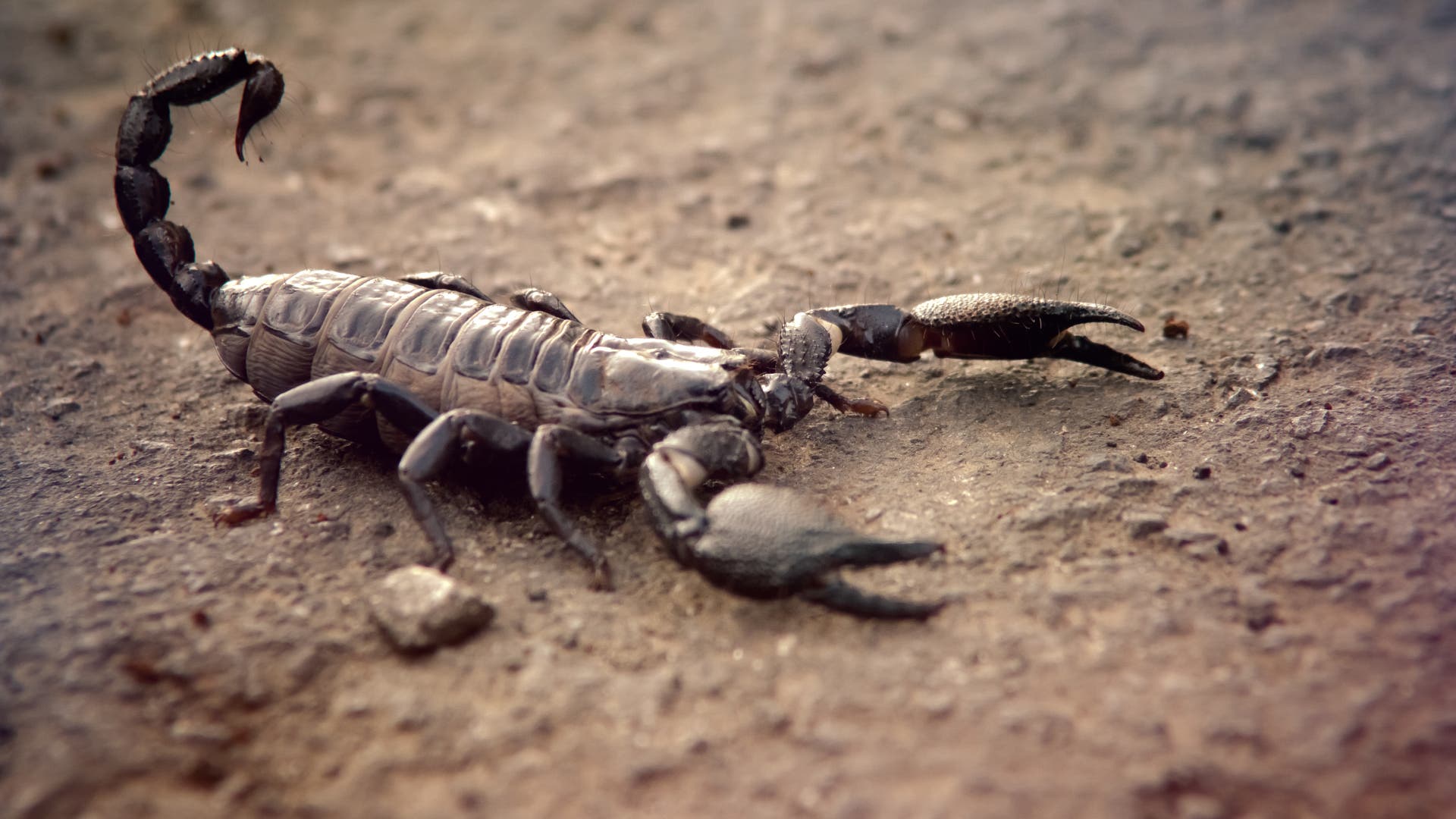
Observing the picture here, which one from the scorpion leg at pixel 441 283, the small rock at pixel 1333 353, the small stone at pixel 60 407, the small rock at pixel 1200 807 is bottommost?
the small rock at pixel 1200 807

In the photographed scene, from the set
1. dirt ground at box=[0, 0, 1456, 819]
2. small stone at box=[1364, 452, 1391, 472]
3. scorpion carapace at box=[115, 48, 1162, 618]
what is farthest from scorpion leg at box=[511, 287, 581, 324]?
small stone at box=[1364, 452, 1391, 472]

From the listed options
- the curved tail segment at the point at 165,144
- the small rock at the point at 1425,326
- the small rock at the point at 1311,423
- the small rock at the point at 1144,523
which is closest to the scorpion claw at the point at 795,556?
the small rock at the point at 1144,523

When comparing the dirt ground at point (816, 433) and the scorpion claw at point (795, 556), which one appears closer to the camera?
the dirt ground at point (816, 433)

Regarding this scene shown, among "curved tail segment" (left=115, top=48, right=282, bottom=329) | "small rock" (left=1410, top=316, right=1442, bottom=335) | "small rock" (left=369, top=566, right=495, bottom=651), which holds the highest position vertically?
"curved tail segment" (left=115, top=48, right=282, bottom=329)

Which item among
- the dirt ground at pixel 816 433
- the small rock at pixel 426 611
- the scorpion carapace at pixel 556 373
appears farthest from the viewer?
the scorpion carapace at pixel 556 373

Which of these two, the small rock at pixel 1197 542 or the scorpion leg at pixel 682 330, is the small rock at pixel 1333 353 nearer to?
the small rock at pixel 1197 542

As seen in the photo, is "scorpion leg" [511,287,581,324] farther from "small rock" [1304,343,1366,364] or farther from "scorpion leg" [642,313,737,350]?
"small rock" [1304,343,1366,364]

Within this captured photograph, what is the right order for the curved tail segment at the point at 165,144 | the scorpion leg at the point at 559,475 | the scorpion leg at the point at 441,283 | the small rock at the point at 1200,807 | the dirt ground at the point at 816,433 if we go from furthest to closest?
1. the scorpion leg at the point at 441,283
2. the curved tail segment at the point at 165,144
3. the scorpion leg at the point at 559,475
4. the dirt ground at the point at 816,433
5. the small rock at the point at 1200,807
